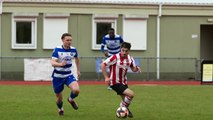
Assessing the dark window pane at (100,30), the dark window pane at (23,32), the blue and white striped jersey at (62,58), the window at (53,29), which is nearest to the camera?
the blue and white striped jersey at (62,58)

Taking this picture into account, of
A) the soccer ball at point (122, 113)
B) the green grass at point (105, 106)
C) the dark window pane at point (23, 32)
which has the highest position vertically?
the dark window pane at point (23, 32)

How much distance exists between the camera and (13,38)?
31.8 m

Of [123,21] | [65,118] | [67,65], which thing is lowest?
[65,118]

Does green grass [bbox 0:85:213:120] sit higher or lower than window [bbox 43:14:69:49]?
lower

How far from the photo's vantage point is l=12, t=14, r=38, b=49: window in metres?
31.8

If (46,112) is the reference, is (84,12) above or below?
above

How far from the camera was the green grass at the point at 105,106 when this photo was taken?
13.5m

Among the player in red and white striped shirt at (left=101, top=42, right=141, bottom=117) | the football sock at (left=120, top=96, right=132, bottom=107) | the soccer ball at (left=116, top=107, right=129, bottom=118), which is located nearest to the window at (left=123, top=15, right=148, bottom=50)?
the player in red and white striped shirt at (left=101, top=42, right=141, bottom=117)

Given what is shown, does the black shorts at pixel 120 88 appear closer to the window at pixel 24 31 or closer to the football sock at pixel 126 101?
the football sock at pixel 126 101

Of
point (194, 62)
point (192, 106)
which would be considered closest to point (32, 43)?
point (194, 62)

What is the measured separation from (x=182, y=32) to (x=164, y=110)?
18.6 m

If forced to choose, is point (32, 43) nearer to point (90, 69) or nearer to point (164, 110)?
point (90, 69)

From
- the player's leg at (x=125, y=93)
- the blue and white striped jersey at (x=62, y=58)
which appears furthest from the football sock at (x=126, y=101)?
the blue and white striped jersey at (x=62, y=58)

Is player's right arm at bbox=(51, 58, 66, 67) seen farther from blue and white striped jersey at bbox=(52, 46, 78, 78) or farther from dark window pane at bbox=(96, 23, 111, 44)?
dark window pane at bbox=(96, 23, 111, 44)
